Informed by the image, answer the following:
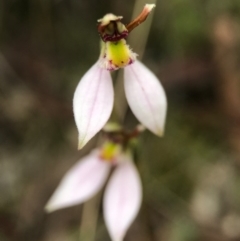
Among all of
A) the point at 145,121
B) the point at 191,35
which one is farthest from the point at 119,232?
the point at 191,35

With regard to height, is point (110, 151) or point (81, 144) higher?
point (81, 144)

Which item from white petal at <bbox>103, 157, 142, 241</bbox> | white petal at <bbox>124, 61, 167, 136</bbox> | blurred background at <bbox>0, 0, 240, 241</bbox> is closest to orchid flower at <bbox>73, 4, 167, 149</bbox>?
white petal at <bbox>124, 61, 167, 136</bbox>

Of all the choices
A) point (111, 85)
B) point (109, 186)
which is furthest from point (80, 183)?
point (111, 85)

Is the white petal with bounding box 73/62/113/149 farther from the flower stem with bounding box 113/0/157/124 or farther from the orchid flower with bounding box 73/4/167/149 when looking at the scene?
the flower stem with bounding box 113/0/157/124

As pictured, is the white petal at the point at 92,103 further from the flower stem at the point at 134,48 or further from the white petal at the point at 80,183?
the flower stem at the point at 134,48

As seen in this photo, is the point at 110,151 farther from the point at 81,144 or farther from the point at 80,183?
the point at 81,144

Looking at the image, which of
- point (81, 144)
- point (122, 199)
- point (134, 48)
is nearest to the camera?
point (81, 144)

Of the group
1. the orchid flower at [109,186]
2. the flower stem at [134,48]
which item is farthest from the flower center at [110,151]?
the flower stem at [134,48]
